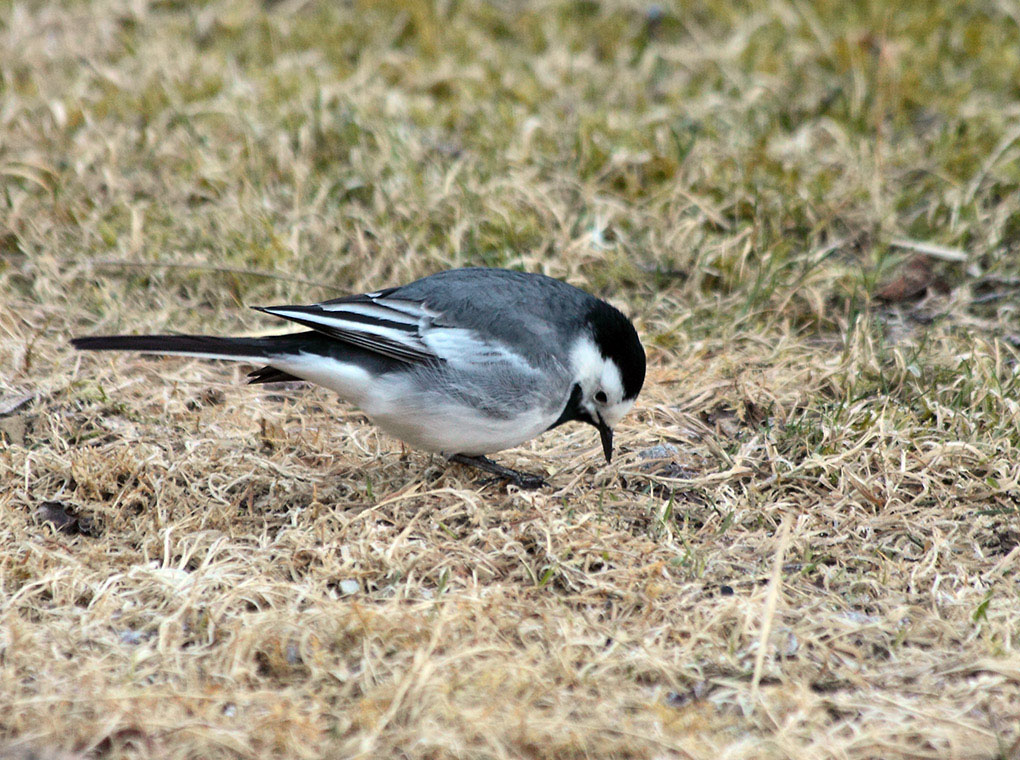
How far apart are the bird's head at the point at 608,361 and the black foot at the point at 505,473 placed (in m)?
0.34

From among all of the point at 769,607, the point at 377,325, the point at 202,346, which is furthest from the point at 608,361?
the point at 202,346

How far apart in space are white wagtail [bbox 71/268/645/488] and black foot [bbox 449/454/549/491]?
18 mm

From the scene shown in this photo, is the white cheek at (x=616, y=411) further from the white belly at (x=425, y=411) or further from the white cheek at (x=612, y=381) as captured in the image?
the white belly at (x=425, y=411)

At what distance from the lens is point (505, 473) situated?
4.13 m

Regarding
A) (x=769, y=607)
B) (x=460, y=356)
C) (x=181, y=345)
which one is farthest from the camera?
(x=460, y=356)

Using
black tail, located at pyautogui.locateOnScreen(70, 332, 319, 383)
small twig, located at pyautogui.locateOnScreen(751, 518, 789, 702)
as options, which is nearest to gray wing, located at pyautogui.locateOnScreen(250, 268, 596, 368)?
black tail, located at pyautogui.locateOnScreen(70, 332, 319, 383)

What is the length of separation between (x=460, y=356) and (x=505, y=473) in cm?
51

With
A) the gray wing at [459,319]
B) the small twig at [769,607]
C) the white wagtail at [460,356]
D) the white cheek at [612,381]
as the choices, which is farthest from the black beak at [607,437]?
the small twig at [769,607]

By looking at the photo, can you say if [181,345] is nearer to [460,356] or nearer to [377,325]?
[377,325]

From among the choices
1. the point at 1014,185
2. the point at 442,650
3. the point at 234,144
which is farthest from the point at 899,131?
the point at 442,650

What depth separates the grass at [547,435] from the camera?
116 inches

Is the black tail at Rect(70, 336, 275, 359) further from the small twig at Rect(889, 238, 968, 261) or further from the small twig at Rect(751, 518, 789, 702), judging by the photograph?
the small twig at Rect(889, 238, 968, 261)

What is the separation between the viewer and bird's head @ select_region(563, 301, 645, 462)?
13.0 feet

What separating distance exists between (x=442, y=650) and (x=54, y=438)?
190 centimetres
